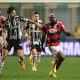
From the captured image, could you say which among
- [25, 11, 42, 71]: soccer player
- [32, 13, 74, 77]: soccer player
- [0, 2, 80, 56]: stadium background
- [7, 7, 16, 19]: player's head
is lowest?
[0, 2, 80, 56]: stadium background

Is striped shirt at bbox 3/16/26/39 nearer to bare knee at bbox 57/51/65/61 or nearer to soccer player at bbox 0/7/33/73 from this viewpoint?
soccer player at bbox 0/7/33/73

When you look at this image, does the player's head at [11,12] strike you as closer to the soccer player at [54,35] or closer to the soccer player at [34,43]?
the soccer player at [54,35]

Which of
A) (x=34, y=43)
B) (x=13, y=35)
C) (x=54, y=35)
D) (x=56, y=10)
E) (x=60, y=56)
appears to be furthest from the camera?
(x=56, y=10)

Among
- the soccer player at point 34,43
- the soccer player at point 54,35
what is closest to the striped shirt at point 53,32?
the soccer player at point 54,35

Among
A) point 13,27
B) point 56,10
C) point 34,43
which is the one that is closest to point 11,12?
point 13,27

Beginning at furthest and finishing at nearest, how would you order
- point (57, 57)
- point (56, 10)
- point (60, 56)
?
point (56, 10), point (57, 57), point (60, 56)

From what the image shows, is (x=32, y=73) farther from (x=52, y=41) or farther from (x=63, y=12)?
(x=63, y=12)

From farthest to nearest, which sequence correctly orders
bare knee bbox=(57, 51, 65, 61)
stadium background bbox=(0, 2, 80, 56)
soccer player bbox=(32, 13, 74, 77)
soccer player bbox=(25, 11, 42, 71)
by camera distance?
stadium background bbox=(0, 2, 80, 56)
soccer player bbox=(25, 11, 42, 71)
soccer player bbox=(32, 13, 74, 77)
bare knee bbox=(57, 51, 65, 61)

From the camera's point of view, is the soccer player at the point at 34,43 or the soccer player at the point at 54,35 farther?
the soccer player at the point at 34,43

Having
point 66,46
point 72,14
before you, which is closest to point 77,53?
point 66,46

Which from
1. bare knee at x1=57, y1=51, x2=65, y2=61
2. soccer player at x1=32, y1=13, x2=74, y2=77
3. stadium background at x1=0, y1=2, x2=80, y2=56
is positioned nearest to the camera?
bare knee at x1=57, y1=51, x2=65, y2=61

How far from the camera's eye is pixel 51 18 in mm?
19781

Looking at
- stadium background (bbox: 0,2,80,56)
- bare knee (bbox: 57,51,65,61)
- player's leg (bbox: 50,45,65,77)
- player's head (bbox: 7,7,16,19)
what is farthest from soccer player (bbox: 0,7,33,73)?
stadium background (bbox: 0,2,80,56)

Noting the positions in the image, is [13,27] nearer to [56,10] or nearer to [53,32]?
[53,32]
